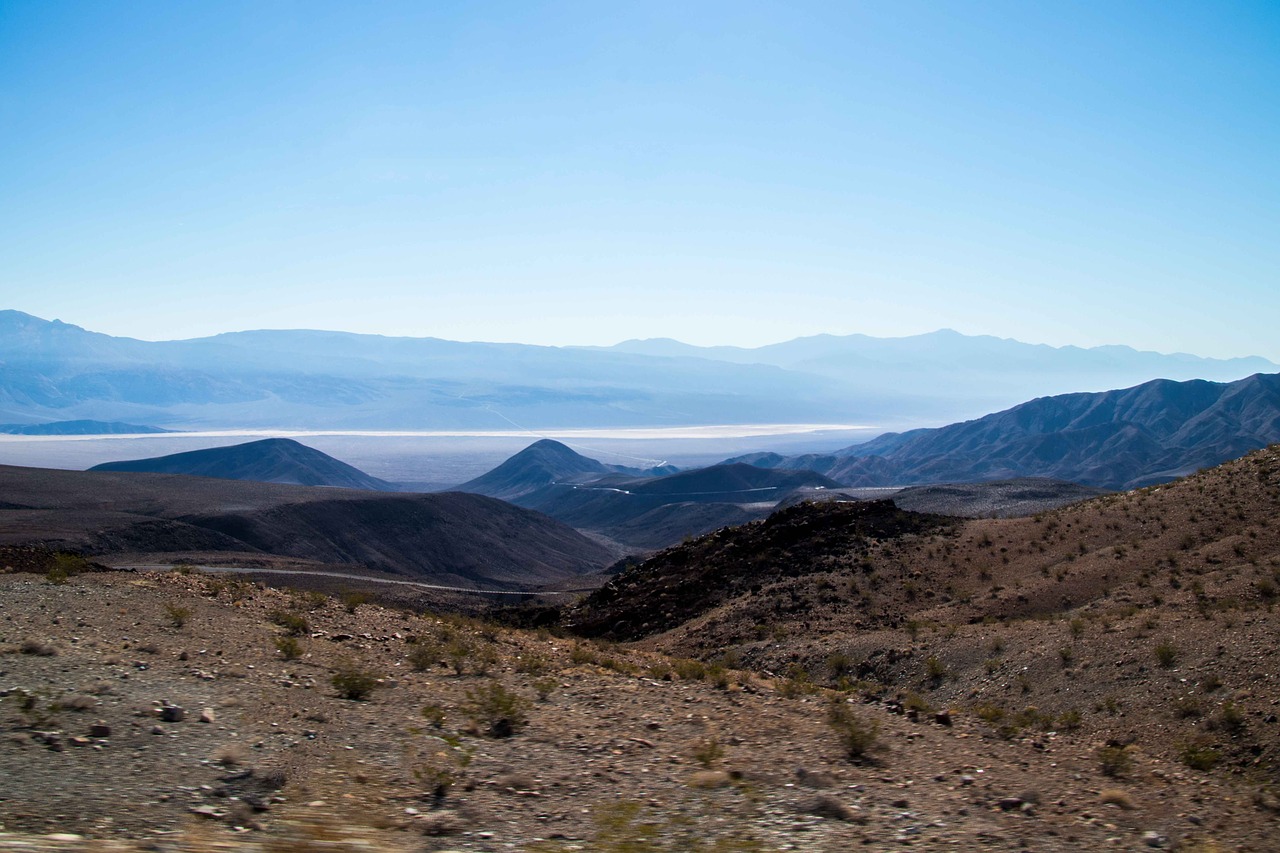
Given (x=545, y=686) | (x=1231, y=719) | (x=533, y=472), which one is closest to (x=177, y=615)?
(x=545, y=686)

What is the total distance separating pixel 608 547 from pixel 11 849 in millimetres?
64396

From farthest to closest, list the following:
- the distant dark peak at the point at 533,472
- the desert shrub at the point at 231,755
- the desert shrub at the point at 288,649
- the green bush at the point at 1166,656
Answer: the distant dark peak at the point at 533,472, the green bush at the point at 1166,656, the desert shrub at the point at 288,649, the desert shrub at the point at 231,755

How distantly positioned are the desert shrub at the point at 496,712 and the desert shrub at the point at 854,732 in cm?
286

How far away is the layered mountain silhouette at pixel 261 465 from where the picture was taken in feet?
334

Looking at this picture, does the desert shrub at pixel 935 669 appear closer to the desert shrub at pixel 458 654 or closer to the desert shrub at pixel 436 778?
the desert shrub at pixel 458 654

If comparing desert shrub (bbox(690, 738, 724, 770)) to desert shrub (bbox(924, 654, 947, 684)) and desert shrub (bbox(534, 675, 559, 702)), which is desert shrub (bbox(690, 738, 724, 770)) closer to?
desert shrub (bbox(534, 675, 559, 702))

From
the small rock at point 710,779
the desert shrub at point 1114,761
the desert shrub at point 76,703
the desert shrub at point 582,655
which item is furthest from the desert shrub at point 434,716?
the desert shrub at point 1114,761

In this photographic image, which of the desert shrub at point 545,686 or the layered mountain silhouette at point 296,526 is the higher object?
the desert shrub at point 545,686

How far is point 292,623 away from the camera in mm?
10984

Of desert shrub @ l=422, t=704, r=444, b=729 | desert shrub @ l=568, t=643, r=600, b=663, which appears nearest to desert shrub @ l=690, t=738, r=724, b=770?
desert shrub @ l=422, t=704, r=444, b=729

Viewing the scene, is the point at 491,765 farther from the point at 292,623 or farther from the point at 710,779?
the point at 292,623

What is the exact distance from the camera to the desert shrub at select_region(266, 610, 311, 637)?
10914 millimetres

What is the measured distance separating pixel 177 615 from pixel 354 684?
3446mm

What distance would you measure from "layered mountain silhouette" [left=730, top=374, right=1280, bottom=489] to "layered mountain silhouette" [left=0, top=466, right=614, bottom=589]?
57301 mm
